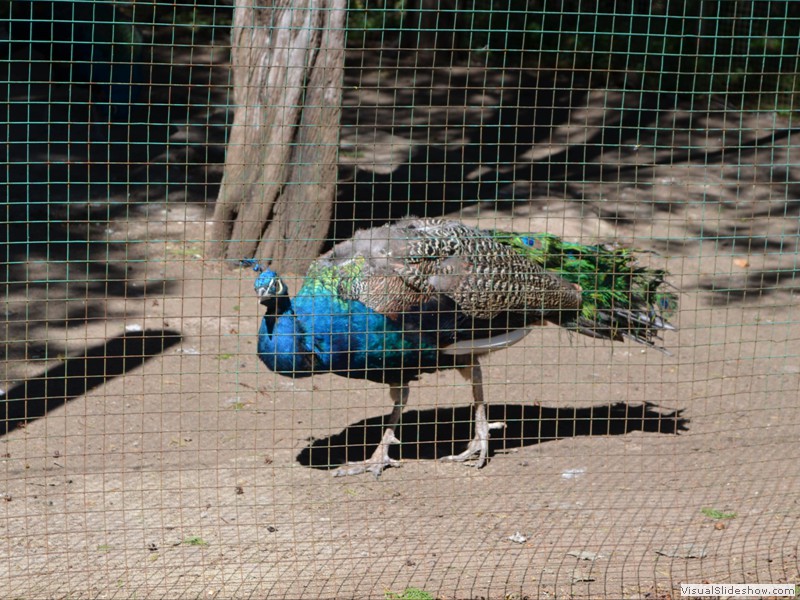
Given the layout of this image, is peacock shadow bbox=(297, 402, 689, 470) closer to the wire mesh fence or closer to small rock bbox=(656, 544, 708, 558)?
the wire mesh fence

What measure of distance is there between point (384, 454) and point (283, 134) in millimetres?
2970

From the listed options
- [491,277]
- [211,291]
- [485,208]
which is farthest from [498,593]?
[485,208]

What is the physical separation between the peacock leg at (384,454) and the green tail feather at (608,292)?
3.36 ft

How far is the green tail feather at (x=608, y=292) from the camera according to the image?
5.46 metres

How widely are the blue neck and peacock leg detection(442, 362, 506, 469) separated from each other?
95 cm

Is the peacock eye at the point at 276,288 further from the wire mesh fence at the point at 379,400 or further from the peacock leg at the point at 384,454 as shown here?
the peacock leg at the point at 384,454

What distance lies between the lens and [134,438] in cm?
535

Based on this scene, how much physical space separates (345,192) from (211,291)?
7.63 ft

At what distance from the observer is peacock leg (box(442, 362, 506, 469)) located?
210 inches

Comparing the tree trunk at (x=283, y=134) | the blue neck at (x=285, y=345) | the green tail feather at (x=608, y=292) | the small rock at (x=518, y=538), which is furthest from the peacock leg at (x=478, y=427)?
the tree trunk at (x=283, y=134)

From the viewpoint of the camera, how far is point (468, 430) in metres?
5.89

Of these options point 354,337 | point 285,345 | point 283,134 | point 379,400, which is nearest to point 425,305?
point 354,337

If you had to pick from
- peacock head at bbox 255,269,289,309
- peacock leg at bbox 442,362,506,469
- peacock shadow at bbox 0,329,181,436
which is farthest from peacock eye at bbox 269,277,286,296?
peacock leg at bbox 442,362,506,469

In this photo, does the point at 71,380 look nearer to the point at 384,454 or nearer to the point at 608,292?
the point at 384,454
